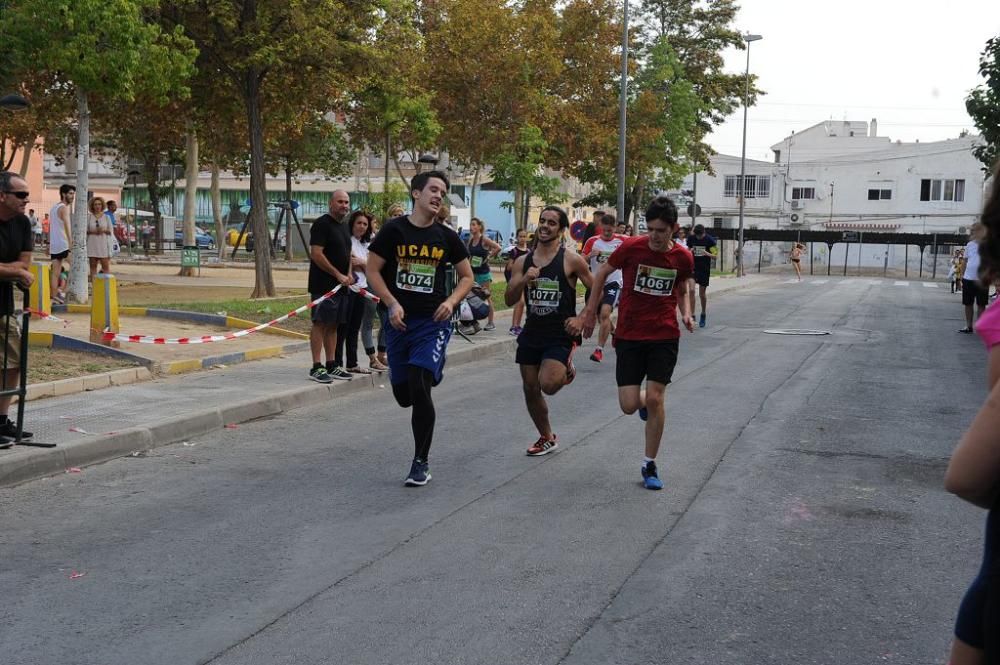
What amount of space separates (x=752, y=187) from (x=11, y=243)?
7806 cm

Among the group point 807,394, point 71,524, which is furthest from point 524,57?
point 71,524

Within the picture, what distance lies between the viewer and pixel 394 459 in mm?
Answer: 8562

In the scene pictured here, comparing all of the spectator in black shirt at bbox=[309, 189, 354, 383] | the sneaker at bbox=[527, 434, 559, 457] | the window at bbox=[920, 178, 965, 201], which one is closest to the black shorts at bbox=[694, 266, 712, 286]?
the spectator in black shirt at bbox=[309, 189, 354, 383]

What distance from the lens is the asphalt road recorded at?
4.67m

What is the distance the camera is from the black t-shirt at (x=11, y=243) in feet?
25.6

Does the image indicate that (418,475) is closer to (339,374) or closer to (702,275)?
(339,374)

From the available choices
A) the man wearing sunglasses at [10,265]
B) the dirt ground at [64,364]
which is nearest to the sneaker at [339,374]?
the dirt ground at [64,364]

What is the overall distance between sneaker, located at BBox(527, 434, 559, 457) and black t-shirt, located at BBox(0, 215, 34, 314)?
3.77 m

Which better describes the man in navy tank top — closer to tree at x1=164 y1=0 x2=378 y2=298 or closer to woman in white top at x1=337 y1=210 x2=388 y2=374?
woman in white top at x1=337 y1=210 x2=388 y2=374

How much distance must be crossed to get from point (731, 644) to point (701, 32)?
5031 cm

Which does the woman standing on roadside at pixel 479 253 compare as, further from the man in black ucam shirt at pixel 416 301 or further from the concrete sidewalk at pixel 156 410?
the man in black ucam shirt at pixel 416 301

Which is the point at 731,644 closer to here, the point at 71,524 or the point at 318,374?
the point at 71,524

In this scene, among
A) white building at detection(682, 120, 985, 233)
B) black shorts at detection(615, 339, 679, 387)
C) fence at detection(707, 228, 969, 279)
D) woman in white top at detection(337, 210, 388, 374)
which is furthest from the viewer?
white building at detection(682, 120, 985, 233)

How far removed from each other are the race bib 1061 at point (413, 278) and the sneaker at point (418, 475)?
3.67ft
